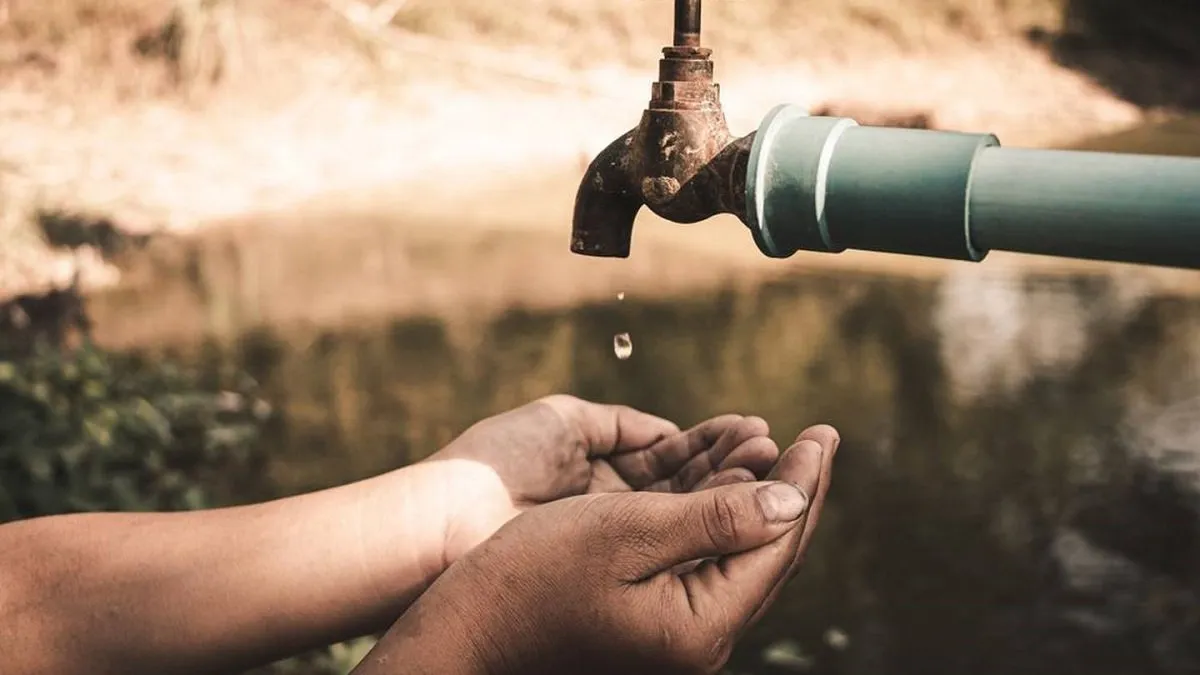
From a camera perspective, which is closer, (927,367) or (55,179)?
(927,367)

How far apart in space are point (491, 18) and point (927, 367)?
15.6 ft

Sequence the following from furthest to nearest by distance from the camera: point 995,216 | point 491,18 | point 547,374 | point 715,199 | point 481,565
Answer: point 491,18, point 547,374, point 481,565, point 715,199, point 995,216

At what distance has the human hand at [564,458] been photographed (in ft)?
5.93

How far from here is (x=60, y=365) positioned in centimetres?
341

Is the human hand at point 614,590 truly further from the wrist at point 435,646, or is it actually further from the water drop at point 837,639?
the water drop at point 837,639

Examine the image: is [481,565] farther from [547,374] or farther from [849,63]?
[849,63]

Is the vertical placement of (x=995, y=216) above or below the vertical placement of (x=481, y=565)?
above

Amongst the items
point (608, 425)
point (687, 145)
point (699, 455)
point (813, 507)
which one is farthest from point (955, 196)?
point (608, 425)

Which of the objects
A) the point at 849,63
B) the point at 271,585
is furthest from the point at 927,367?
the point at 849,63

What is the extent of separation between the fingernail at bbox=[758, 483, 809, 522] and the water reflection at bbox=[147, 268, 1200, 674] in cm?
146

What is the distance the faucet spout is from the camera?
1.46 m

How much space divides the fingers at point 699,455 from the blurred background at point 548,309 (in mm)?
1014

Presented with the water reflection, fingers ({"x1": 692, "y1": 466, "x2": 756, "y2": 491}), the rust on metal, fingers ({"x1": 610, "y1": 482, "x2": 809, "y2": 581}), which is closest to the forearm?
fingers ({"x1": 692, "y1": 466, "x2": 756, "y2": 491})

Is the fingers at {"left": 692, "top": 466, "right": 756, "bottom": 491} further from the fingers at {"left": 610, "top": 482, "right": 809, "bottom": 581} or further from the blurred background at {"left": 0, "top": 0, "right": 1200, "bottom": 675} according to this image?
the blurred background at {"left": 0, "top": 0, "right": 1200, "bottom": 675}
